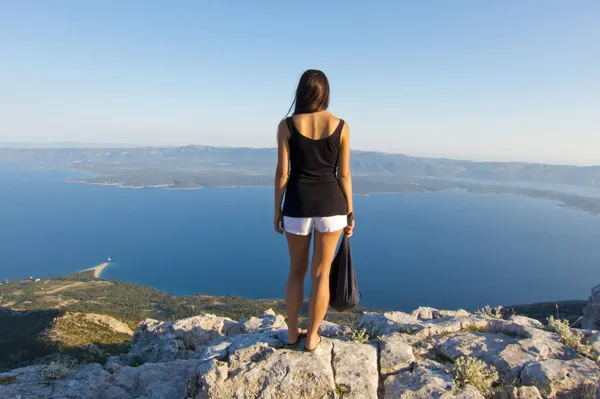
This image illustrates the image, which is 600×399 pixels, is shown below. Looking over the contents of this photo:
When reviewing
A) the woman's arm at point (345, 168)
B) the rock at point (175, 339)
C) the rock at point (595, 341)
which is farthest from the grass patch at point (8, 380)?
the rock at point (595, 341)

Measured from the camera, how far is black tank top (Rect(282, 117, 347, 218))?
10.8ft

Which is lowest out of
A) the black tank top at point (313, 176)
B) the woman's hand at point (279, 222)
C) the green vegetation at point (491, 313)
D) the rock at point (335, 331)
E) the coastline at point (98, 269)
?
the coastline at point (98, 269)

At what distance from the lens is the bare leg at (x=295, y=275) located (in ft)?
11.9

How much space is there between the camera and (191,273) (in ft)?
325

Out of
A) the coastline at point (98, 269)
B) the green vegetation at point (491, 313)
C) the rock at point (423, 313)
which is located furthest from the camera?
the coastline at point (98, 269)

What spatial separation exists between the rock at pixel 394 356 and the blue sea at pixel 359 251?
7607 centimetres

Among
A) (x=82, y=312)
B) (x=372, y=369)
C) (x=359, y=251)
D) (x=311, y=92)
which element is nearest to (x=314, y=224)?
(x=311, y=92)

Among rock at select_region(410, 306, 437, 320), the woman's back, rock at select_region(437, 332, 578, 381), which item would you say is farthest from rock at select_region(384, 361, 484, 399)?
rock at select_region(410, 306, 437, 320)

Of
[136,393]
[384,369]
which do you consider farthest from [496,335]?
[136,393]

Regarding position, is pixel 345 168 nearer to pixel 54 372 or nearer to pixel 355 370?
pixel 355 370

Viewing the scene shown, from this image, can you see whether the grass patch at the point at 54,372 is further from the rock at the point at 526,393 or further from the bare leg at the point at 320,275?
the rock at the point at 526,393

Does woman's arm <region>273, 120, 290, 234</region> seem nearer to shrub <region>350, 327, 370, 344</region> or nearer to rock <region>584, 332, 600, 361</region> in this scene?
shrub <region>350, 327, 370, 344</region>

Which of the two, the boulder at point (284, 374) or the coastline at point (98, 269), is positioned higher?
the boulder at point (284, 374)

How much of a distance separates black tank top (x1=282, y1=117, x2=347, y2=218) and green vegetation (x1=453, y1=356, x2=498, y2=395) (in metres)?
2.41
